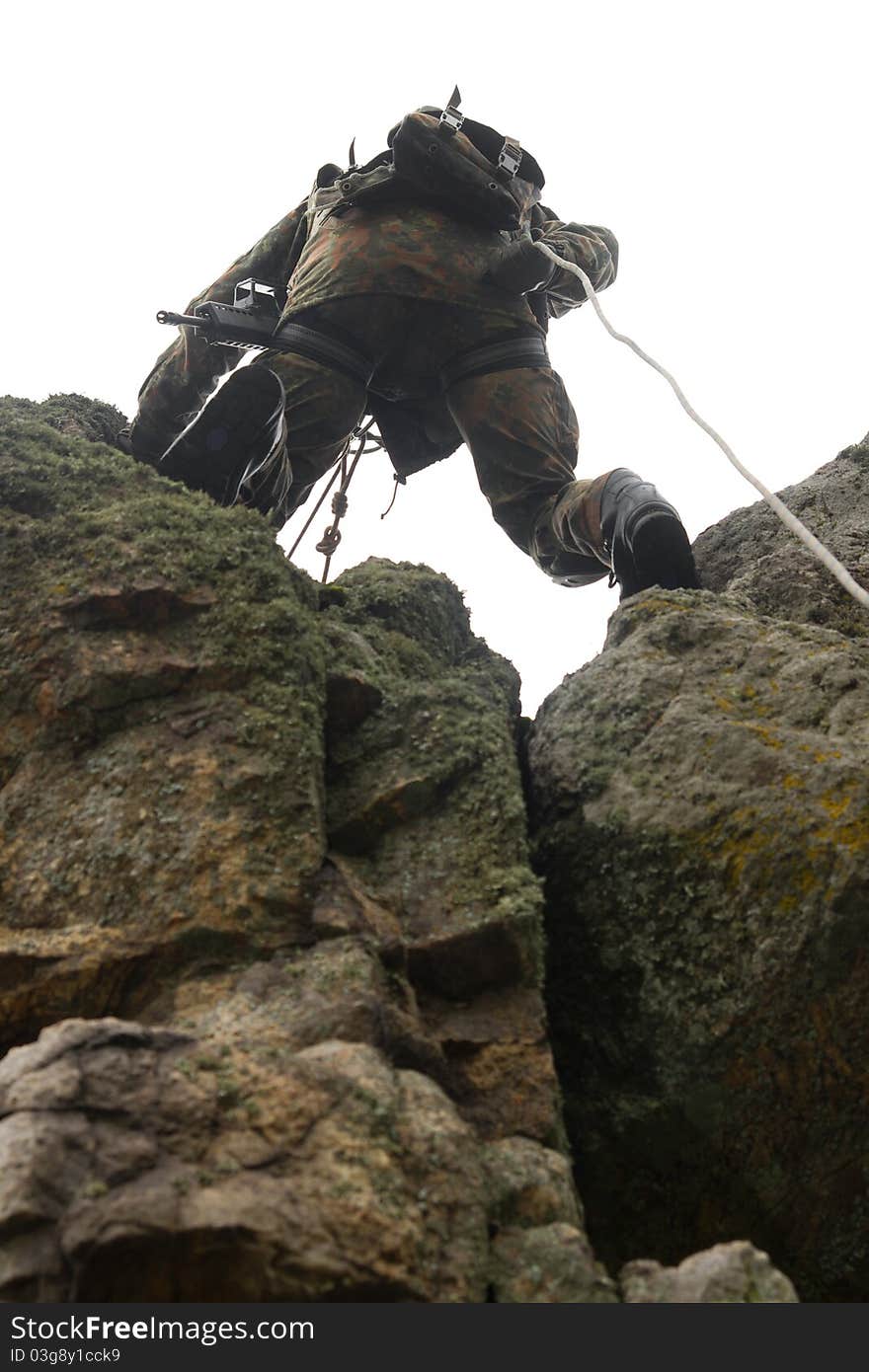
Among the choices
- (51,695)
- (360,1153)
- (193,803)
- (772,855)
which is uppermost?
(51,695)

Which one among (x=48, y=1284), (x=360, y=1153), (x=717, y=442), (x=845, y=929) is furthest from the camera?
(x=717, y=442)

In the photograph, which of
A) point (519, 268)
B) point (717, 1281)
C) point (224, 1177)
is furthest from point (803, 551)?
point (224, 1177)

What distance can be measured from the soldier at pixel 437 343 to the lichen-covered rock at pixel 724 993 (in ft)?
5.38

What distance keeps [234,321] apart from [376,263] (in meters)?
0.81

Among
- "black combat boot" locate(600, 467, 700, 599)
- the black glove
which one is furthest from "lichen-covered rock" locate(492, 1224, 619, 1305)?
the black glove

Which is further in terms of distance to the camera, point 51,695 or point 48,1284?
point 51,695

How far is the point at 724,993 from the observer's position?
3.02 metres

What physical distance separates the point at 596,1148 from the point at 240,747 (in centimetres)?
148

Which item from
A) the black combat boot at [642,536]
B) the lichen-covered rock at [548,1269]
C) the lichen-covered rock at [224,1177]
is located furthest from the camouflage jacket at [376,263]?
the lichen-covered rock at [548,1269]

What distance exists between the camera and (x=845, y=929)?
115 inches

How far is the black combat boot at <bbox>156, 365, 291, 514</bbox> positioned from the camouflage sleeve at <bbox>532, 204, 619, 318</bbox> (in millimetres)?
1876

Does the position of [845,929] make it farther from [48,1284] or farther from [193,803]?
[48,1284]

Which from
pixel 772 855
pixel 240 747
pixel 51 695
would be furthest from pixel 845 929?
pixel 51 695

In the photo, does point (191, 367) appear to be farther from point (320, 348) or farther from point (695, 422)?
point (695, 422)
